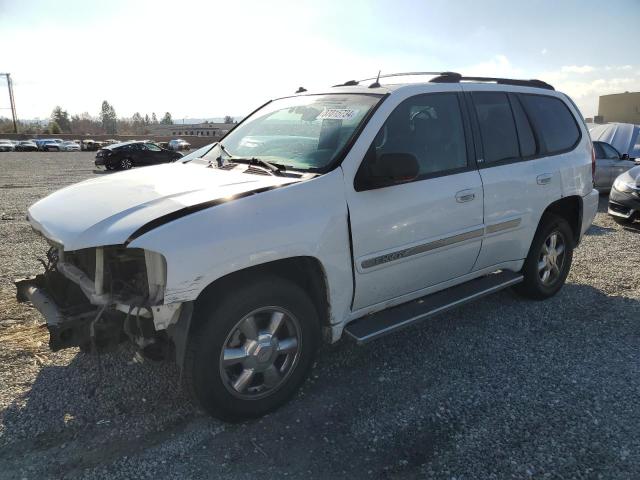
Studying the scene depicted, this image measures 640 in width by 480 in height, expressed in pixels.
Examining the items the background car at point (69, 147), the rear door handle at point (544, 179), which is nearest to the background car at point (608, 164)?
Answer: the rear door handle at point (544, 179)

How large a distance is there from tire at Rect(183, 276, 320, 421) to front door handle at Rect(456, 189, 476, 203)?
1.42 meters

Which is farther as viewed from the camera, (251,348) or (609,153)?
(609,153)

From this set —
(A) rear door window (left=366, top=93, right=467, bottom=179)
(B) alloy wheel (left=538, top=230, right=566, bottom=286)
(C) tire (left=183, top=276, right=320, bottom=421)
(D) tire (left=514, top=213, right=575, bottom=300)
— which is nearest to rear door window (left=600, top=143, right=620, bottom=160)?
(D) tire (left=514, top=213, right=575, bottom=300)

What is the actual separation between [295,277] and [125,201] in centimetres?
112

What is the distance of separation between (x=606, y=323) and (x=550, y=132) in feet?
5.99

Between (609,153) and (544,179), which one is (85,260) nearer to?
(544,179)

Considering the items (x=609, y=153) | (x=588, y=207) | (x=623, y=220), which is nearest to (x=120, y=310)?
(x=588, y=207)

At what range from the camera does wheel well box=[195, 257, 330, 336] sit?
282 centimetres

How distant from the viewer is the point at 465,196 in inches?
146

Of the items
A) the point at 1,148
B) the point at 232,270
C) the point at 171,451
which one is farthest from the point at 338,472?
the point at 1,148

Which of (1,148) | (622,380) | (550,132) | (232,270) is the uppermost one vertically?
(1,148)

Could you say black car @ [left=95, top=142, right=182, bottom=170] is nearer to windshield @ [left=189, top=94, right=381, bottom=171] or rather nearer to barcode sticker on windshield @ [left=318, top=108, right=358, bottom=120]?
windshield @ [left=189, top=94, right=381, bottom=171]

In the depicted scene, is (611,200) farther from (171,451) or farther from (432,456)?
(171,451)

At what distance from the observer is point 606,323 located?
447 cm
